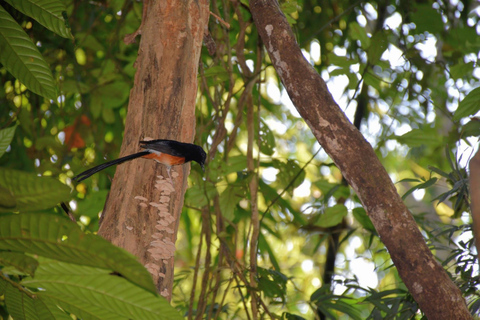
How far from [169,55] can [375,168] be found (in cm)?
59

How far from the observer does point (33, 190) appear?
24.0 inches

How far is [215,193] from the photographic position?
1875mm

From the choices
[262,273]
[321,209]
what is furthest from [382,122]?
[262,273]

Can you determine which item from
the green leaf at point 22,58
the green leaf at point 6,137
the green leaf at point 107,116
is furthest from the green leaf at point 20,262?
the green leaf at point 107,116

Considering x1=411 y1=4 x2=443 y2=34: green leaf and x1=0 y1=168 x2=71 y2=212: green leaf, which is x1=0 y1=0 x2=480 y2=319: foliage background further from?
x1=0 y1=168 x2=71 y2=212: green leaf

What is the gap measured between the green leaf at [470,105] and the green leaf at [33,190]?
4.20ft

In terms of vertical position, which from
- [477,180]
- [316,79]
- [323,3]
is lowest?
[477,180]

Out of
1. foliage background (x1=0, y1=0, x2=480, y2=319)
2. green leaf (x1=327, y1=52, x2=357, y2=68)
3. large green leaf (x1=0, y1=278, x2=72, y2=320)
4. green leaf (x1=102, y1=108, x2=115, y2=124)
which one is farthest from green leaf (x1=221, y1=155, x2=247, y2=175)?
large green leaf (x1=0, y1=278, x2=72, y2=320)

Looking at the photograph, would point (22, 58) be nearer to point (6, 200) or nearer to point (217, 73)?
point (6, 200)

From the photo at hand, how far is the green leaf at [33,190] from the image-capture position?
0.60m

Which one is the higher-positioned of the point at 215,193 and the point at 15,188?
the point at 215,193

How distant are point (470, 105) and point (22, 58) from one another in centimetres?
129

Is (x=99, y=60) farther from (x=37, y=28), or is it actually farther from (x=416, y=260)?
(x=416, y=260)

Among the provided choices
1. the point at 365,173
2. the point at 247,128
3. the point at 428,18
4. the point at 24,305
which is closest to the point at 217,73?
the point at 247,128
